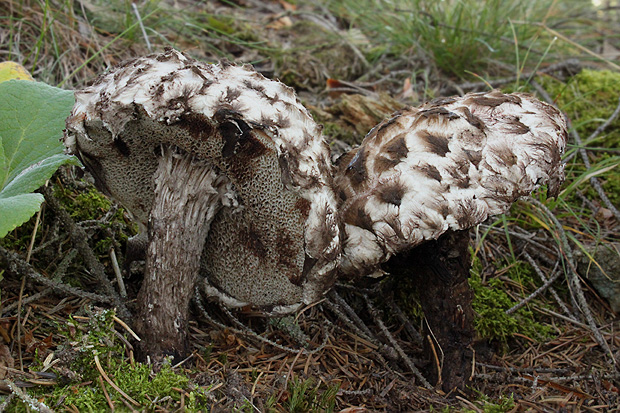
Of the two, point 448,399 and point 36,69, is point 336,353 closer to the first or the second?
point 448,399

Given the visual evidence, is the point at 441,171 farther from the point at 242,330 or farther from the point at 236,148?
the point at 242,330

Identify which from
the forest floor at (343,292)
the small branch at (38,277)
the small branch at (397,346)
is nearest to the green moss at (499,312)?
the forest floor at (343,292)

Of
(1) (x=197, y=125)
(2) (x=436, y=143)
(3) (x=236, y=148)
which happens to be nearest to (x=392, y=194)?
(2) (x=436, y=143)

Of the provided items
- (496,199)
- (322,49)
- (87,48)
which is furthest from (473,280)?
(87,48)

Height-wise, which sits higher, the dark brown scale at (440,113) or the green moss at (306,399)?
the dark brown scale at (440,113)

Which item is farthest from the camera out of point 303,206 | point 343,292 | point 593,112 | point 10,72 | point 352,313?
point 593,112

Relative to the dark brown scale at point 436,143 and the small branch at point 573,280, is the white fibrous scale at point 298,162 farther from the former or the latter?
the small branch at point 573,280

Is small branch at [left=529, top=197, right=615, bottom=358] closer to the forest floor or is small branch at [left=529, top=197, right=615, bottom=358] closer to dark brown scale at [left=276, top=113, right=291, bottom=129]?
the forest floor
